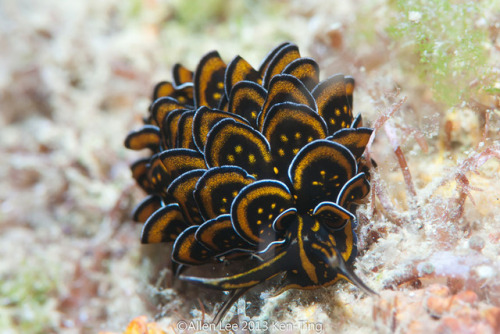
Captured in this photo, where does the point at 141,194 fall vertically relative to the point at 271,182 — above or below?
above

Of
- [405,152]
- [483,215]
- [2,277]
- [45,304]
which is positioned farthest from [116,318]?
[483,215]

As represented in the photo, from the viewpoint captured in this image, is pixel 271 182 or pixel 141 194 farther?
pixel 141 194

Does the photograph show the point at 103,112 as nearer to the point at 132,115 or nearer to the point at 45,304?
the point at 132,115
